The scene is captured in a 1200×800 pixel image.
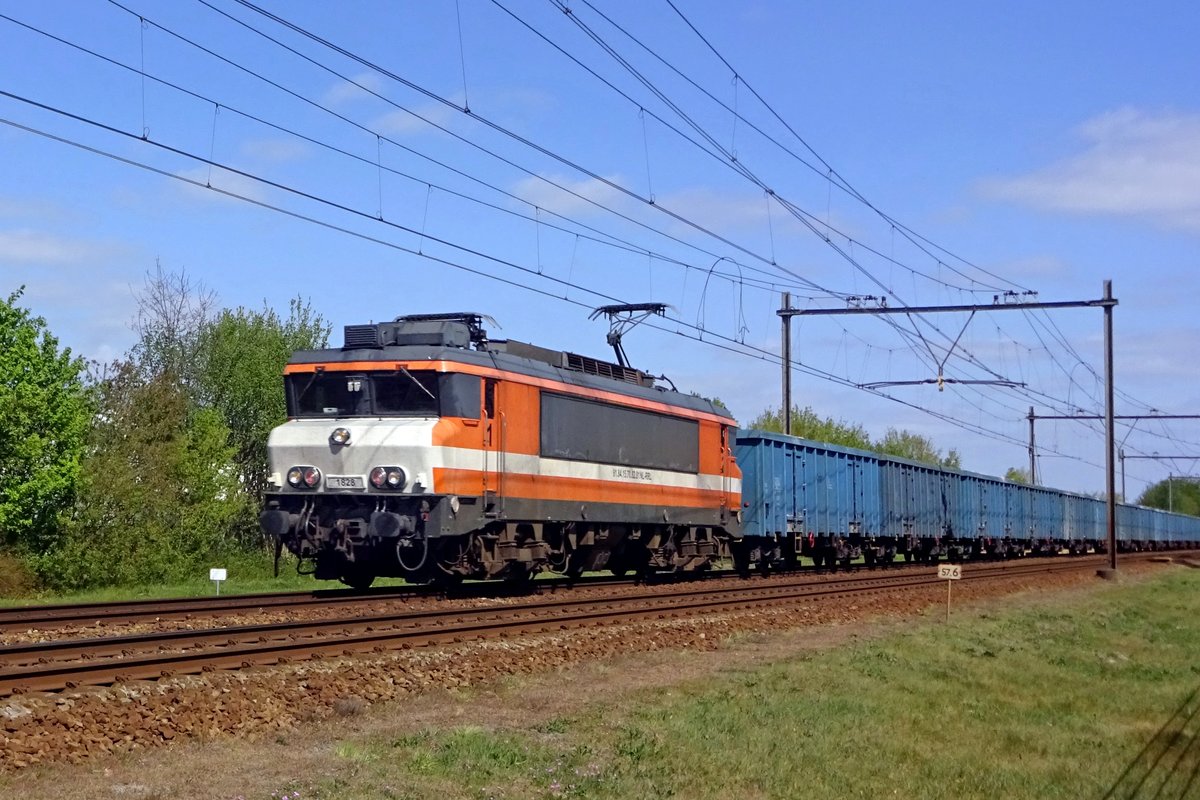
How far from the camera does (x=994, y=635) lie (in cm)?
2052

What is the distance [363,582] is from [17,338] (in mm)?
16790

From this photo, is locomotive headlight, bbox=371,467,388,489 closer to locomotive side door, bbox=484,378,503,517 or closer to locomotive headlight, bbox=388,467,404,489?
locomotive headlight, bbox=388,467,404,489

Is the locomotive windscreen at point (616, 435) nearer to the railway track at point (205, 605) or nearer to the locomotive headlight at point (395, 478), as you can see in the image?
the railway track at point (205, 605)

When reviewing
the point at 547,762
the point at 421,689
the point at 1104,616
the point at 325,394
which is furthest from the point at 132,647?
the point at 1104,616

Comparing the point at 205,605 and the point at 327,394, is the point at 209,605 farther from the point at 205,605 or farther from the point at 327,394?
the point at 327,394

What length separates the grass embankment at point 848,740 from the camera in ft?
30.6

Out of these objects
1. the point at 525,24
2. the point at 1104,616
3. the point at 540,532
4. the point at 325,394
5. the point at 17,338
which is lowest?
the point at 1104,616

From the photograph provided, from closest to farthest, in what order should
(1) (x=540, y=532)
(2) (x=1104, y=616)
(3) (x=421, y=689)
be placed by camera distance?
1. (3) (x=421, y=689)
2. (1) (x=540, y=532)
3. (2) (x=1104, y=616)

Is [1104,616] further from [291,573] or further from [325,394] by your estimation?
[291,573]

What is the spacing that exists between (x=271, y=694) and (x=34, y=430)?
84.7 ft

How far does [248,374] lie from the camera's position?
50.8 meters

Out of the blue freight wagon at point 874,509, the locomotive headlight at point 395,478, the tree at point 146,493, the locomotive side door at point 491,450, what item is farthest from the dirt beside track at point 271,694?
the tree at point 146,493

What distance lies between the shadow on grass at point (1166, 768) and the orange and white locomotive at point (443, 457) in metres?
9.97

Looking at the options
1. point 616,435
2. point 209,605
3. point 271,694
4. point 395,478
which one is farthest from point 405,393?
point 271,694
